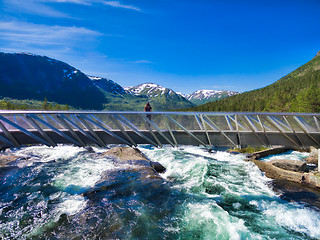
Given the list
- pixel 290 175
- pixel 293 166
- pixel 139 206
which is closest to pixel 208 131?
pixel 139 206

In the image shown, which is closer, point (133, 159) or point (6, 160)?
point (6, 160)

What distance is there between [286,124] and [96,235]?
35.9 ft

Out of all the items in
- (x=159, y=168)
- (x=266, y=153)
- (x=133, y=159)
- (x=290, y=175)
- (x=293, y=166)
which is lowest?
(x=159, y=168)

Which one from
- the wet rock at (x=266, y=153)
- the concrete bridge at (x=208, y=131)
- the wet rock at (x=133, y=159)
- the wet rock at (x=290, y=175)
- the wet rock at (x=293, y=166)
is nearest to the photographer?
the concrete bridge at (x=208, y=131)

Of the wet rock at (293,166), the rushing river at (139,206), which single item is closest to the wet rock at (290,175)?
the wet rock at (293,166)

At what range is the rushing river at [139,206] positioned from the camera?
838 centimetres

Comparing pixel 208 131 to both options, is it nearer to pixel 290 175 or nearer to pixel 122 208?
pixel 122 208

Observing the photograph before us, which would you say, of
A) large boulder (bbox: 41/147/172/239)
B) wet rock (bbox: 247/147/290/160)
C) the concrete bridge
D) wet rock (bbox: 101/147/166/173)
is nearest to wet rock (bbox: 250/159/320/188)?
wet rock (bbox: 247/147/290/160)

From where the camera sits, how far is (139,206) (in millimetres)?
10391

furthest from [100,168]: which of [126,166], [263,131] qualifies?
[263,131]

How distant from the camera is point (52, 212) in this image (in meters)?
9.46

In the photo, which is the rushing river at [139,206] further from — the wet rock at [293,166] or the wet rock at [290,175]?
the wet rock at [293,166]

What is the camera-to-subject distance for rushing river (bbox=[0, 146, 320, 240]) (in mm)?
8383

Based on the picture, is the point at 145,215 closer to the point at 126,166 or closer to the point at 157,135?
→ the point at 157,135
